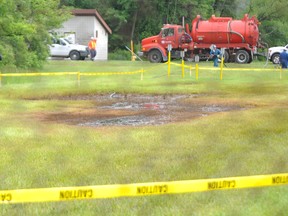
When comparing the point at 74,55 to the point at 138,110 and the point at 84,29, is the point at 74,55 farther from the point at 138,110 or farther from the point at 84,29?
the point at 138,110

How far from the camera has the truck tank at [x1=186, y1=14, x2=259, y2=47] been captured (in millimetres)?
29906

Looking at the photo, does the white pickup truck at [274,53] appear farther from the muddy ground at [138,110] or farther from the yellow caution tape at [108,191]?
the yellow caution tape at [108,191]

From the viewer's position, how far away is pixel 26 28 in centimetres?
1883

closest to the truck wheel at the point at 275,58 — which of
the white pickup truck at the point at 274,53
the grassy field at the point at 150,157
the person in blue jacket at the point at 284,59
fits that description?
the white pickup truck at the point at 274,53

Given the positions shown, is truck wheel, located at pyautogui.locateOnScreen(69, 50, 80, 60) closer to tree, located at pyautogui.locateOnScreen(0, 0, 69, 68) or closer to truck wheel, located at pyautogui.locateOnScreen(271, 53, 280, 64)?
tree, located at pyautogui.locateOnScreen(0, 0, 69, 68)

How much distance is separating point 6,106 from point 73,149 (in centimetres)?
543

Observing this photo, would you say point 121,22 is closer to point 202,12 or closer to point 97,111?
point 202,12

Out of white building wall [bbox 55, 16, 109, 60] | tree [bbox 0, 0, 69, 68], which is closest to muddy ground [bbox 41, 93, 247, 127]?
tree [bbox 0, 0, 69, 68]

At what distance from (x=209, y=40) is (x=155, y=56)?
122 inches

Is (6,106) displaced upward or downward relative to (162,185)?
downward

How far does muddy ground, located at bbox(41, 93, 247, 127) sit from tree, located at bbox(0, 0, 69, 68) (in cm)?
542

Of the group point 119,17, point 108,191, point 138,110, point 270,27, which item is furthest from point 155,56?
point 108,191

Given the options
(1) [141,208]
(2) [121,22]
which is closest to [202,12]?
(2) [121,22]

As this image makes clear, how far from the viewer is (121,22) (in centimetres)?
4553
